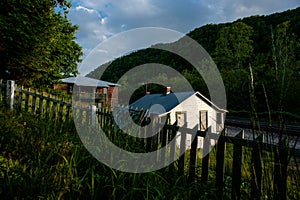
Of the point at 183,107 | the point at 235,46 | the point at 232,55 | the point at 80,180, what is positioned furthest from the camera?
the point at 232,55

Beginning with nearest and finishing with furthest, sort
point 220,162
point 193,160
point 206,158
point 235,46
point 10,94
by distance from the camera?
point 220,162 < point 206,158 < point 193,160 < point 10,94 < point 235,46

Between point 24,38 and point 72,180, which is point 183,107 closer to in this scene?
point 24,38

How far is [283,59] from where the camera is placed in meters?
1.43

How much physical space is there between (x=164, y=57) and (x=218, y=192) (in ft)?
134

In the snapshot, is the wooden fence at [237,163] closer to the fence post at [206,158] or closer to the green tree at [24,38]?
the fence post at [206,158]

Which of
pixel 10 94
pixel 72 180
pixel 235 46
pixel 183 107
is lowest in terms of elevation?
pixel 72 180

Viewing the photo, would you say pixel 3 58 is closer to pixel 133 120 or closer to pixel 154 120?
pixel 133 120

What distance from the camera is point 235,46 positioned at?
32.5 metres

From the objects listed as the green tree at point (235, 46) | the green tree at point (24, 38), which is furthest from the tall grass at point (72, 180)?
the green tree at point (235, 46)

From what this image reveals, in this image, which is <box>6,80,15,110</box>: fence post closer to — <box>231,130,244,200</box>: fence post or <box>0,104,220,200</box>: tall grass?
<box>0,104,220,200</box>: tall grass

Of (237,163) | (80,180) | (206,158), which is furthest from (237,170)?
(80,180)

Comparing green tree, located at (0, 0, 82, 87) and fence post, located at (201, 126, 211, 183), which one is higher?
green tree, located at (0, 0, 82, 87)

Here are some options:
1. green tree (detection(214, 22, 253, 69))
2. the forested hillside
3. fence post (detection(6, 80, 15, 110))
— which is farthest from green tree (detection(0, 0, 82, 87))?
green tree (detection(214, 22, 253, 69))

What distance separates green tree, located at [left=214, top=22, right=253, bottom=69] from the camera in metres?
31.9
